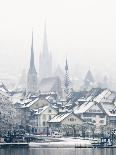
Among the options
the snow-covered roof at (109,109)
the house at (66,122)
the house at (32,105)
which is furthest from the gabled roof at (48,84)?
the house at (66,122)

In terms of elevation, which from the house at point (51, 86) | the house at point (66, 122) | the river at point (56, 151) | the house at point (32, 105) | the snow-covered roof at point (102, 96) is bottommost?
the river at point (56, 151)

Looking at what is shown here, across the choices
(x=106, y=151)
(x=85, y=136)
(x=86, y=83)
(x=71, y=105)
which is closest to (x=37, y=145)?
(x=106, y=151)

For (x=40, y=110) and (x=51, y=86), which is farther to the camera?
(x=51, y=86)

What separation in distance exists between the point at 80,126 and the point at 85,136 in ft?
26.3

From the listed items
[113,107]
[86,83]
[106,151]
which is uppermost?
[86,83]

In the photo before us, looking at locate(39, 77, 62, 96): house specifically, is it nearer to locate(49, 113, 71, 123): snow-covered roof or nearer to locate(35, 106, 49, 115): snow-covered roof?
locate(35, 106, 49, 115): snow-covered roof

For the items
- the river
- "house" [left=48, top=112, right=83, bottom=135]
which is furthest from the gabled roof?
the river

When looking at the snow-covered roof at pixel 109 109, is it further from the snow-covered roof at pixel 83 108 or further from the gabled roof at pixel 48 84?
the gabled roof at pixel 48 84

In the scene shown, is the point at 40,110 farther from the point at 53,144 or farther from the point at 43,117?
the point at 53,144

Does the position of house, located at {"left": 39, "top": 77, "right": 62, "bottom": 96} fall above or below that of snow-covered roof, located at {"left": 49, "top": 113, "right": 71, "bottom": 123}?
above

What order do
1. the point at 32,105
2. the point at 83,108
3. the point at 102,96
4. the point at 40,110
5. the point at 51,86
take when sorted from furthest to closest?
the point at 51,86
the point at 102,96
the point at 32,105
the point at 40,110
the point at 83,108

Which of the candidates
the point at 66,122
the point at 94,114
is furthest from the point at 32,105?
the point at 66,122

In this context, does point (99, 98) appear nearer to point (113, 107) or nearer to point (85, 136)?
point (113, 107)

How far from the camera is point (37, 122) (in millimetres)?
107188
